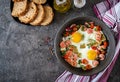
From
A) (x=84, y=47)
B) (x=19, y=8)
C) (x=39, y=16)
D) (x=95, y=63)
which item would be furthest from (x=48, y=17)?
(x=95, y=63)

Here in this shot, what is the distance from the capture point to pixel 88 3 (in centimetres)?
235

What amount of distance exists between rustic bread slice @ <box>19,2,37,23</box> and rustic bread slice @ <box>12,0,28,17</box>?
27mm

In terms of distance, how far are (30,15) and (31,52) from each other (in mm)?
231

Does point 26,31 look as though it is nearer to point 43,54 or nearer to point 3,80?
point 43,54

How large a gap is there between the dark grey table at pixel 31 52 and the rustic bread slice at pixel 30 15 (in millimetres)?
74

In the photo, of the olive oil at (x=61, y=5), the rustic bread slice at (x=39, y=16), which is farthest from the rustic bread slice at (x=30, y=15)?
the olive oil at (x=61, y=5)

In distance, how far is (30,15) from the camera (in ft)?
7.39

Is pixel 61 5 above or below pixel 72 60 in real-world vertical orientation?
above

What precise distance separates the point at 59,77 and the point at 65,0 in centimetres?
46

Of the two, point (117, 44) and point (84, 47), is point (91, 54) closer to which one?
point (84, 47)

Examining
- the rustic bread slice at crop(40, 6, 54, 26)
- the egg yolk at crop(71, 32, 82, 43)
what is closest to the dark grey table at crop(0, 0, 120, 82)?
the rustic bread slice at crop(40, 6, 54, 26)

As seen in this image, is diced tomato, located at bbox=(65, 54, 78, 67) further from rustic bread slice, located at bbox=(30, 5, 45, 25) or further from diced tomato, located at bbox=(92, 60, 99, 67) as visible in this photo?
rustic bread slice, located at bbox=(30, 5, 45, 25)

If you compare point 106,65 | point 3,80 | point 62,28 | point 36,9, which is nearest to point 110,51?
point 106,65

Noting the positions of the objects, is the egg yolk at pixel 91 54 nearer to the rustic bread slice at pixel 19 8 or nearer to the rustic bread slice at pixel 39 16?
the rustic bread slice at pixel 39 16
